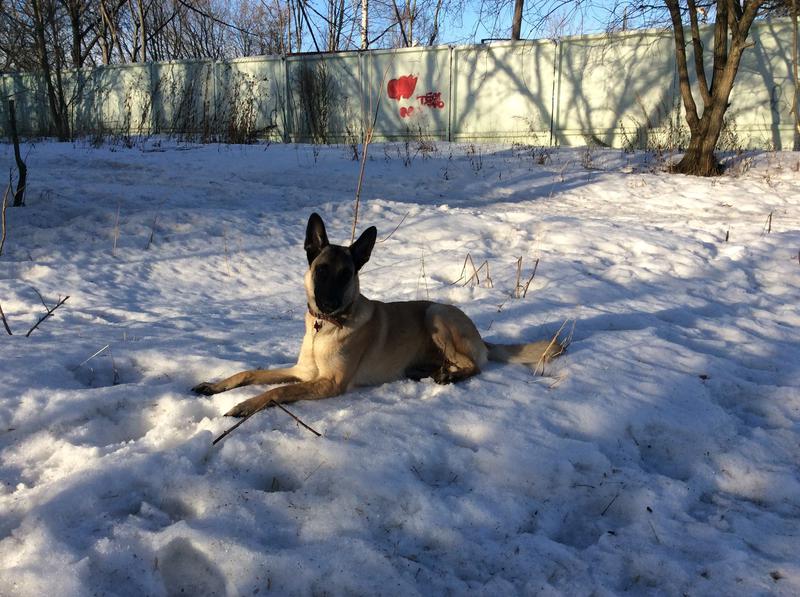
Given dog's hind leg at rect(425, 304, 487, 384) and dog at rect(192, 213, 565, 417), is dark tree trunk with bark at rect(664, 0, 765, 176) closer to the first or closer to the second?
dog at rect(192, 213, 565, 417)

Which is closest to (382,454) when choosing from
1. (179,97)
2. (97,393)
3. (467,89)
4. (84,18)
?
(97,393)

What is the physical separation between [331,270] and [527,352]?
60.9 inches

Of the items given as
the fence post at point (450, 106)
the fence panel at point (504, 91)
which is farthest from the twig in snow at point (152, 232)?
the fence panel at point (504, 91)

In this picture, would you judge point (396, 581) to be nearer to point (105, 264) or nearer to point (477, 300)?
point (477, 300)

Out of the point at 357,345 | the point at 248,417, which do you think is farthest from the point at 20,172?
the point at 248,417

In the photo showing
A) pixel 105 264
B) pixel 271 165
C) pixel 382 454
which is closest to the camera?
pixel 382 454

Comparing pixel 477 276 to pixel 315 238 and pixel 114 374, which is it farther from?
pixel 114 374

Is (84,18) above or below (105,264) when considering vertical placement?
above

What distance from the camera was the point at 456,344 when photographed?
3.84 m

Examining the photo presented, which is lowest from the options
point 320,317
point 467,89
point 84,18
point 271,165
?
point 320,317

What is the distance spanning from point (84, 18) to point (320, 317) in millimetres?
33625

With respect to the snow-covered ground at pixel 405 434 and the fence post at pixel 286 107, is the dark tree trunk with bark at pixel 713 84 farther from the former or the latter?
the fence post at pixel 286 107

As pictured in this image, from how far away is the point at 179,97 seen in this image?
2150 cm

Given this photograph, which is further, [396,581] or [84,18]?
[84,18]
